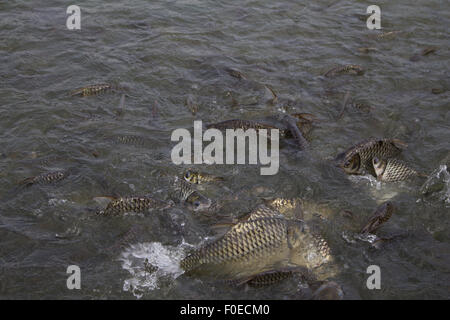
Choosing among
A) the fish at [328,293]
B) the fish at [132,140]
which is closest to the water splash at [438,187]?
the fish at [328,293]

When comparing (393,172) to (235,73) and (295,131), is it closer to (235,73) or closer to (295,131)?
(295,131)

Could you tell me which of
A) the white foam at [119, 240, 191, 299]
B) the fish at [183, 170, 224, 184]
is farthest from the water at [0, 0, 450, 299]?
the fish at [183, 170, 224, 184]

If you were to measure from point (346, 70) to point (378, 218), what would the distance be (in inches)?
158

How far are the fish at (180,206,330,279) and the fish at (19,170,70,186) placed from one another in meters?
2.20

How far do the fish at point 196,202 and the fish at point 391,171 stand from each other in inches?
86.2

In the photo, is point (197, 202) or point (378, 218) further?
point (197, 202)

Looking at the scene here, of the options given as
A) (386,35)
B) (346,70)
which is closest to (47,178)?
(346,70)

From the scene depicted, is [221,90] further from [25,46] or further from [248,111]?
[25,46]

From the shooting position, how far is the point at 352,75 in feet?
28.3

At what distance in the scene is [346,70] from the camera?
28.2 ft

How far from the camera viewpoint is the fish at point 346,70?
28.0ft

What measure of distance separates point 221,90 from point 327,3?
16.4 feet

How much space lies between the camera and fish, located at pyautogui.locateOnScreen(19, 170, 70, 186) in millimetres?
5871

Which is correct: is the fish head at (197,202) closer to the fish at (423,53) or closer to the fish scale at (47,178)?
the fish scale at (47,178)
